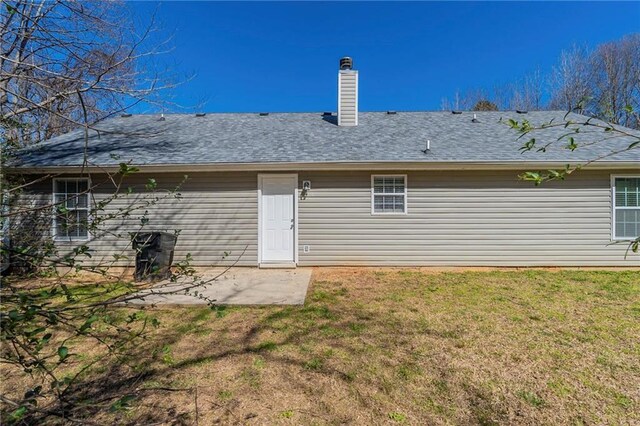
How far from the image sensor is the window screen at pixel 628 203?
24.7 feet

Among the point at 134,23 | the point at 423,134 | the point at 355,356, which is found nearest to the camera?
the point at 355,356

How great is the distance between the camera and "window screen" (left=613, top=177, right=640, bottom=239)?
7523 mm

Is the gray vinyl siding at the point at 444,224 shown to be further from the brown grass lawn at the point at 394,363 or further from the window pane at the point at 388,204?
the brown grass lawn at the point at 394,363

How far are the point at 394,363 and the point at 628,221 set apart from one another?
779cm

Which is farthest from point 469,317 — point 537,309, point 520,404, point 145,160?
point 145,160

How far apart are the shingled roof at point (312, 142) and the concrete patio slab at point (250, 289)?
8.31 ft

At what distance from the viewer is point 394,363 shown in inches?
129

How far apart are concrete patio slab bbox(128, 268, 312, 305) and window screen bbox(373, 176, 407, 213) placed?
7.63 ft

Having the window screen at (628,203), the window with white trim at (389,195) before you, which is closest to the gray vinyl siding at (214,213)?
the window with white trim at (389,195)

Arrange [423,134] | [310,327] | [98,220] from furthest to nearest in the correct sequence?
[423,134] → [310,327] → [98,220]

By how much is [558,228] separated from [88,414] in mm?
9102

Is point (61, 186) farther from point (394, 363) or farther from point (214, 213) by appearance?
point (394, 363)

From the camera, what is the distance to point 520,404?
105 inches

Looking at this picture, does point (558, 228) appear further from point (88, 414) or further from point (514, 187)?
point (88, 414)
